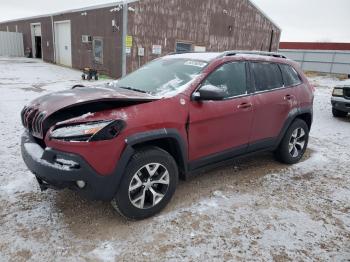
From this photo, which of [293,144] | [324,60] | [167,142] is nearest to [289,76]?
[293,144]

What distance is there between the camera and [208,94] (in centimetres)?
324

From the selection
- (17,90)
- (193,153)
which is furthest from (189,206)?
(17,90)

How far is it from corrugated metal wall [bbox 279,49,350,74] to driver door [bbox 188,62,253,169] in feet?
82.9

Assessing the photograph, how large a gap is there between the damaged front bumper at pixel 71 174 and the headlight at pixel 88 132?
0.49 ft

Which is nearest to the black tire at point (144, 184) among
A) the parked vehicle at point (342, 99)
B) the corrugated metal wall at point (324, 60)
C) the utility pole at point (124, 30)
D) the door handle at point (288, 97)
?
the door handle at point (288, 97)

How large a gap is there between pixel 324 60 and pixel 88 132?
28159mm

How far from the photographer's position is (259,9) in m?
19.5

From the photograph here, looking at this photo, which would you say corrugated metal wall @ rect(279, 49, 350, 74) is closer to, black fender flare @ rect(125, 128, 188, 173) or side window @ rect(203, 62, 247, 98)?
side window @ rect(203, 62, 247, 98)

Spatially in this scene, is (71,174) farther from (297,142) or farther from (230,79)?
(297,142)

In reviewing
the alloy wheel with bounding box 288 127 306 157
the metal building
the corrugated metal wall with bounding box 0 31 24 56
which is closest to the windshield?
the alloy wheel with bounding box 288 127 306 157

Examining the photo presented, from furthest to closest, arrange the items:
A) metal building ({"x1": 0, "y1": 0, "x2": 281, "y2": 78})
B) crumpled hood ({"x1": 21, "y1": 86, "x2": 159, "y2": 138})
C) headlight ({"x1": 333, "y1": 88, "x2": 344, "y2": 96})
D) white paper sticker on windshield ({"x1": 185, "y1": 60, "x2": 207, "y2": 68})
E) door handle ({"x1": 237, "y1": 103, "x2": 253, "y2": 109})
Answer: metal building ({"x1": 0, "y1": 0, "x2": 281, "y2": 78}) < headlight ({"x1": 333, "y1": 88, "x2": 344, "y2": 96}) < door handle ({"x1": 237, "y1": 103, "x2": 253, "y2": 109}) < white paper sticker on windshield ({"x1": 185, "y1": 60, "x2": 207, "y2": 68}) < crumpled hood ({"x1": 21, "y1": 86, "x2": 159, "y2": 138})

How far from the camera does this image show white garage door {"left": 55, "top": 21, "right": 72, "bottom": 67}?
19.8 m

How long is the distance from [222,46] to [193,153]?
1648cm

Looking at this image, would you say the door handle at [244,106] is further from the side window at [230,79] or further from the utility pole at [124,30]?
the utility pole at [124,30]
